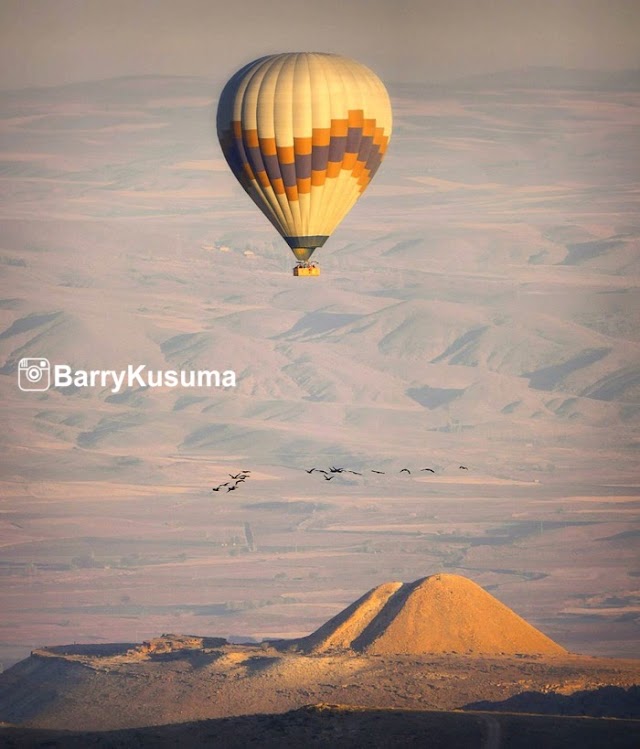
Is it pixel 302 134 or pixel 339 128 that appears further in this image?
pixel 339 128

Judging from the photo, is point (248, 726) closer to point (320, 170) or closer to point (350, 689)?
point (350, 689)

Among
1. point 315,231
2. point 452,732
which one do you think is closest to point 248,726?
point 452,732

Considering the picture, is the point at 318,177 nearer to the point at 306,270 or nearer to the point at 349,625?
the point at 306,270

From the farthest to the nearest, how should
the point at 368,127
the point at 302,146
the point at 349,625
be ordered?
the point at 349,625, the point at 368,127, the point at 302,146

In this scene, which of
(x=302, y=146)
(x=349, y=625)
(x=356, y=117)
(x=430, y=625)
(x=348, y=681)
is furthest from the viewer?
(x=430, y=625)

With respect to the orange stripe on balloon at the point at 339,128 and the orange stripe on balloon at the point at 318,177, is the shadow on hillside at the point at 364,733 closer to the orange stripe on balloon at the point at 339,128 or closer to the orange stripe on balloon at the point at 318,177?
the orange stripe on balloon at the point at 318,177

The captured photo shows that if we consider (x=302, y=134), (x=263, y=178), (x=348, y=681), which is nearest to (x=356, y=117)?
(x=302, y=134)

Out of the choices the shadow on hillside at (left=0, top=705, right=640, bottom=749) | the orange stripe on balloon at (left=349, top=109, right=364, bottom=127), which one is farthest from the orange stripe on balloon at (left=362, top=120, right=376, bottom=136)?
the shadow on hillside at (left=0, top=705, right=640, bottom=749)

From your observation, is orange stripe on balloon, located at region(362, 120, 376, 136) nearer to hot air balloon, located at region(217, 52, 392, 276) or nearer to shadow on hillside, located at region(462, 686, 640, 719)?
hot air balloon, located at region(217, 52, 392, 276)
